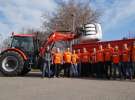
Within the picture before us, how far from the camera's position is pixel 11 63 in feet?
72.5

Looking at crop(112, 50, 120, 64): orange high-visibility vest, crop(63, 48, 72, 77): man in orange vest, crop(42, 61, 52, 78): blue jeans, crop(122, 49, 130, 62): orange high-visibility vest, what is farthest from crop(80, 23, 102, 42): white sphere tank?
crop(42, 61, 52, 78): blue jeans

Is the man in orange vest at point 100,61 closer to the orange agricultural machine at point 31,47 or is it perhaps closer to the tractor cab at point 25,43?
the orange agricultural machine at point 31,47

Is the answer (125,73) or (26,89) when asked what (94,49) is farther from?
(26,89)

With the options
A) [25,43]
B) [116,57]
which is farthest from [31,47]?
[116,57]

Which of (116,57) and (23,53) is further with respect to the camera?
(23,53)

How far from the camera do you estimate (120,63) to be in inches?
768

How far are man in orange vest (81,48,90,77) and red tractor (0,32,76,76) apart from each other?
4.57 feet

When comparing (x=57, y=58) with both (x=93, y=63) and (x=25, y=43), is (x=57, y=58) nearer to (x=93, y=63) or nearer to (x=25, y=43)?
(x=93, y=63)

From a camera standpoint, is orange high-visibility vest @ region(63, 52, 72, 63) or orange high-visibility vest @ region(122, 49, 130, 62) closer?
orange high-visibility vest @ region(122, 49, 130, 62)

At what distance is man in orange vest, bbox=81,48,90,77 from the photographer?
21156 mm

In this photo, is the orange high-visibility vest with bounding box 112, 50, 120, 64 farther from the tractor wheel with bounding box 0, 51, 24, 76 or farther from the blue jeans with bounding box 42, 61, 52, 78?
the tractor wheel with bounding box 0, 51, 24, 76

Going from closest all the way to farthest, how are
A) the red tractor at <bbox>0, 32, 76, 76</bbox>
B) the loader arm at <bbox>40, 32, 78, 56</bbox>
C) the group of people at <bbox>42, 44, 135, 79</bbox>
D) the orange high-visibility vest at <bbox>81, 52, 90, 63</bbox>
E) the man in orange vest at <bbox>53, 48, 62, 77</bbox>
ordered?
the group of people at <bbox>42, 44, 135, 79</bbox>, the orange high-visibility vest at <bbox>81, 52, 90, 63</bbox>, the man in orange vest at <bbox>53, 48, 62, 77</bbox>, the red tractor at <bbox>0, 32, 76, 76</bbox>, the loader arm at <bbox>40, 32, 78, 56</bbox>

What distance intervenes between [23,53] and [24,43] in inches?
32.1

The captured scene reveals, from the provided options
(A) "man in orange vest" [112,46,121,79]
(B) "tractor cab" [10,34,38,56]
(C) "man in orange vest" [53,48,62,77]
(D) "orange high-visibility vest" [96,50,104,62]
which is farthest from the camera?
(B) "tractor cab" [10,34,38,56]
